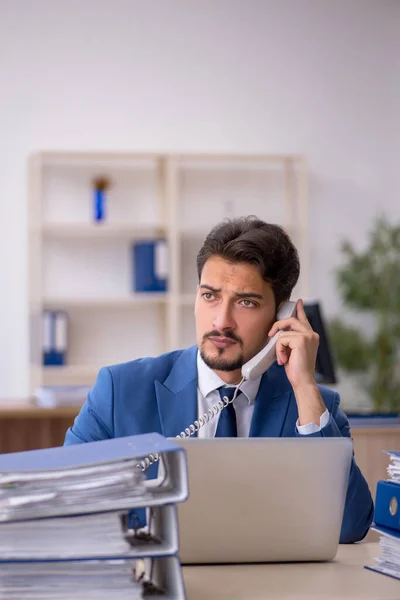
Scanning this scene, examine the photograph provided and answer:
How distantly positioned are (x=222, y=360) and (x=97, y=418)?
307 millimetres

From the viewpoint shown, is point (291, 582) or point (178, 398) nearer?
point (291, 582)

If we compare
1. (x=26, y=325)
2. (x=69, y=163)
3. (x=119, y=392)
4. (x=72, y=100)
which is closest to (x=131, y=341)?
(x=26, y=325)

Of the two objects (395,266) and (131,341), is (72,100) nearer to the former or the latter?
(131,341)

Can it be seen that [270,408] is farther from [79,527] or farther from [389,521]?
[79,527]

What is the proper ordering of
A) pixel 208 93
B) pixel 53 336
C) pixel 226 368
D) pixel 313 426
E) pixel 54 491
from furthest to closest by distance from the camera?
1. pixel 208 93
2. pixel 53 336
3. pixel 226 368
4. pixel 313 426
5. pixel 54 491

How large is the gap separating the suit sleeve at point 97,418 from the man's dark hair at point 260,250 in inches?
13.9

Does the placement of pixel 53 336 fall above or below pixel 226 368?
below

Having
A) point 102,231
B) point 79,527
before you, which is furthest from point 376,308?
point 79,527

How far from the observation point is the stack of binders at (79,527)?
1.16 m

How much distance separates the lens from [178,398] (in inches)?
83.1

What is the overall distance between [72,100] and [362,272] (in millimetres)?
2167

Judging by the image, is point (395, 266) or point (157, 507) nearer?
point (157, 507)

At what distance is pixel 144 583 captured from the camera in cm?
123

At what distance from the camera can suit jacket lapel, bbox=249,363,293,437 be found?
6.75 ft
